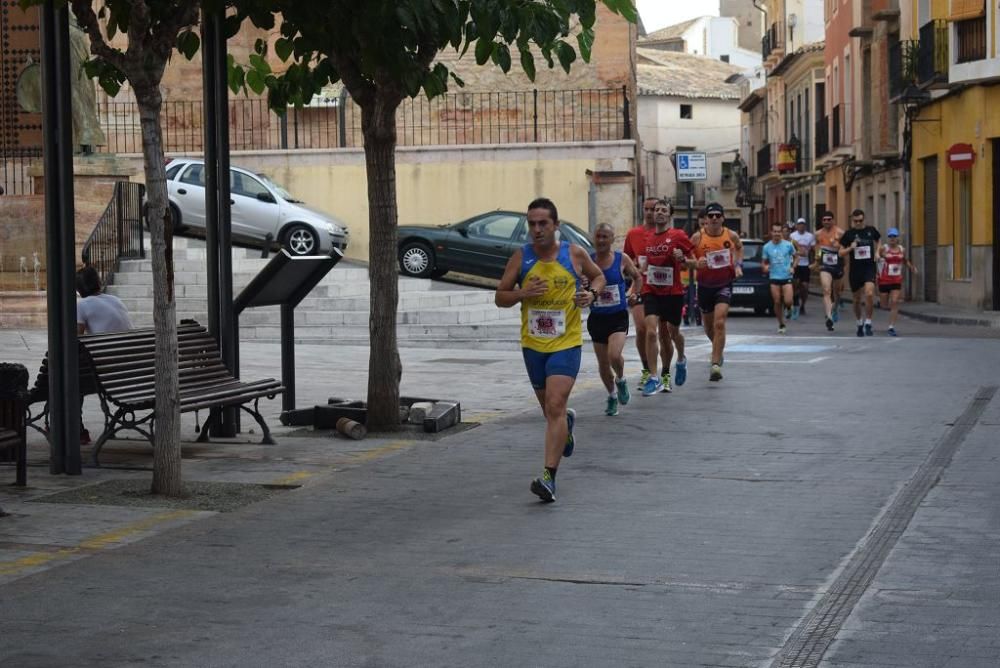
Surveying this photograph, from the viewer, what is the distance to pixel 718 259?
16.3m

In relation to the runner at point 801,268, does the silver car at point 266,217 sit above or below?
above

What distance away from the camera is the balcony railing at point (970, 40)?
3278 centimetres

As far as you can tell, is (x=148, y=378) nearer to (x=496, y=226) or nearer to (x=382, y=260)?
(x=382, y=260)

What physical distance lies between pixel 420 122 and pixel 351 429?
25.7 metres

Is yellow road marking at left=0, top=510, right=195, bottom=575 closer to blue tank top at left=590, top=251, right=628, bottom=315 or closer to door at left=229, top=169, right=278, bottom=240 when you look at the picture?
blue tank top at left=590, top=251, right=628, bottom=315

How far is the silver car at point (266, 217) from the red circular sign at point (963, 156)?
1286 centimetres

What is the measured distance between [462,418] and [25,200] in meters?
12.5

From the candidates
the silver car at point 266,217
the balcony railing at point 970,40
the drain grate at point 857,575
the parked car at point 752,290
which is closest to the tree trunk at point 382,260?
the drain grate at point 857,575

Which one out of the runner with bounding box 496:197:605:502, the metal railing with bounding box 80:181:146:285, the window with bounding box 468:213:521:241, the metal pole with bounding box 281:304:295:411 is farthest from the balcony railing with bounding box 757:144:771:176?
the runner with bounding box 496:197:605:502

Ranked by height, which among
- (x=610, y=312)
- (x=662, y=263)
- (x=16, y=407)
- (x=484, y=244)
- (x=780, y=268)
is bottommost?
(x=16, y=407)

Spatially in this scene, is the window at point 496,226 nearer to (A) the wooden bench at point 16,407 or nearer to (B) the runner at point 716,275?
(B) the runner at point 716,275

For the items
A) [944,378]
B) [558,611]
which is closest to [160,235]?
[558,611]

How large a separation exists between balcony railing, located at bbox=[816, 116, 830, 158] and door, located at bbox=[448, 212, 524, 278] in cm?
2625

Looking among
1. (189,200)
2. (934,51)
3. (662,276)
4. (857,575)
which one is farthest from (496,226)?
A: (857,575)
